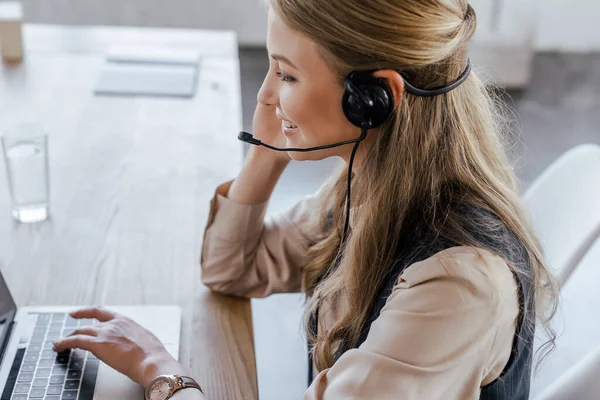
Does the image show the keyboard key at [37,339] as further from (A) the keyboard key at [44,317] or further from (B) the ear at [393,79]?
(B) the ear at [393,79]

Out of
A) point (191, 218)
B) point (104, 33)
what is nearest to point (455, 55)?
point (191, 218)

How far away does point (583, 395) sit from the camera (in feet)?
3.31

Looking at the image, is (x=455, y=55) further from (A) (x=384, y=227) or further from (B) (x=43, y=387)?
(B) (x=43, y=387)

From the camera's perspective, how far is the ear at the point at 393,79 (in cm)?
90

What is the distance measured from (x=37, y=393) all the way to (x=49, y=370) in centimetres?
5

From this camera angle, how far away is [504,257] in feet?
2.97

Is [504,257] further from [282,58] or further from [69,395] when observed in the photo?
[69,395]

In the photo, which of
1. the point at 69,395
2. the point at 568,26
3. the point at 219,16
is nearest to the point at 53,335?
the point at 69,395

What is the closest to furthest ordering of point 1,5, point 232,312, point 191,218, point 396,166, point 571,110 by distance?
point 396,166 → point 232,312 → point 191,218 → point 1,5 → point 571,110

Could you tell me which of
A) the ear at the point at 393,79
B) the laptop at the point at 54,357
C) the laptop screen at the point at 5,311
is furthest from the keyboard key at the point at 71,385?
the ear at the point at 393,79

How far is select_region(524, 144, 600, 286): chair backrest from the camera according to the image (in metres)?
1.25

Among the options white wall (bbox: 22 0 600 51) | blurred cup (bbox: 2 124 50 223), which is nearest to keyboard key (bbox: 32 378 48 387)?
blurred cup (bbox: 2 124 50 223)

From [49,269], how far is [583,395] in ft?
2.57

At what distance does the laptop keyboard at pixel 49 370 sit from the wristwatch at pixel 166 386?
7 centimetres
